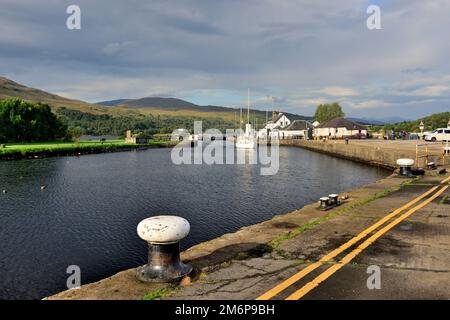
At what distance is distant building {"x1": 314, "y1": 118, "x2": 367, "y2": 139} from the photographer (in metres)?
108

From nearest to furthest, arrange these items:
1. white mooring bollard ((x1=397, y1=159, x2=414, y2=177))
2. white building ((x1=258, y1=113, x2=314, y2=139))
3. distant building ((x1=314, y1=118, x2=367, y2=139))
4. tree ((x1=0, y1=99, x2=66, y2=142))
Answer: white mooring bollard ((x1=397, y1=159, x2=414, y2=177)) → tree ((x1=0, y1=99, x2=66, y2=142)) → distant building ((x1=314, y1=118, x2=367, y2=139)) → white building ((x1=258, y1=113, x2=314, y2=139))

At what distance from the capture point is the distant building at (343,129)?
108m

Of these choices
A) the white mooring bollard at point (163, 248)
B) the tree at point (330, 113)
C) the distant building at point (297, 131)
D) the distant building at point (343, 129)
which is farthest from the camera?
the tree at point (330, 113)

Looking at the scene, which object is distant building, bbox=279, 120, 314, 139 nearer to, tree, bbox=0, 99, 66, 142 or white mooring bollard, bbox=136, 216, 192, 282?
tree, bbox=0, 99, 66, 142

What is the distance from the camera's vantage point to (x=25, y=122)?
3499 inches

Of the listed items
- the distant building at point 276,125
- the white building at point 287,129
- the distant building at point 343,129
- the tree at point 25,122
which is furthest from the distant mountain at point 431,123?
the tree at point 25,122

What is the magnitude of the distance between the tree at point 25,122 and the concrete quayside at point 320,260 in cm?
9159

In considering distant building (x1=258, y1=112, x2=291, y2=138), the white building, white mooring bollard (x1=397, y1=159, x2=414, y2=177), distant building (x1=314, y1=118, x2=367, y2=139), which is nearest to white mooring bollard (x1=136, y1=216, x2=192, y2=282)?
white mooring bollard (x1=397, y1=159, x2=414, y2=177)

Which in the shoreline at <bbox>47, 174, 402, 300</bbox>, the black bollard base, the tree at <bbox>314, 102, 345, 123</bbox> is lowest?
the shoreline at <bbox>47, 174, 402, 300</bbox>

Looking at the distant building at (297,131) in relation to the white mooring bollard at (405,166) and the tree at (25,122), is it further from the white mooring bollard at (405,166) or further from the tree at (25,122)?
the white mooring bollard at (405,166)

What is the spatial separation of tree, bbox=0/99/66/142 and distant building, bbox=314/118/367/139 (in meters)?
83.0
